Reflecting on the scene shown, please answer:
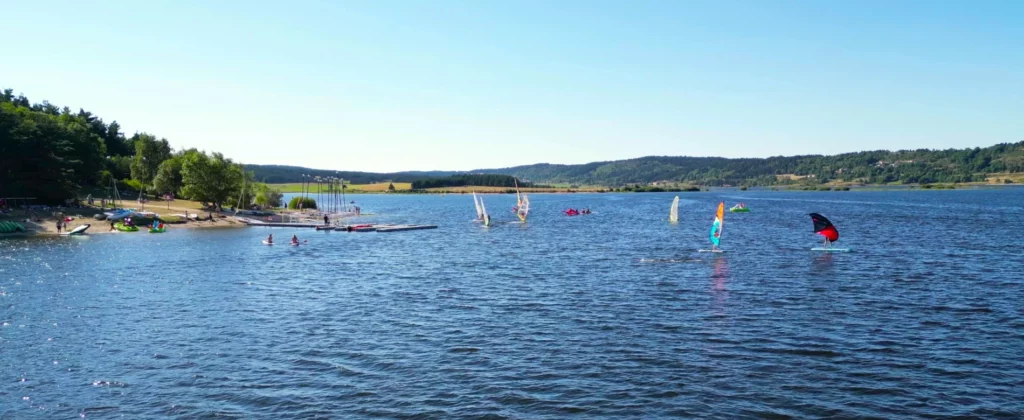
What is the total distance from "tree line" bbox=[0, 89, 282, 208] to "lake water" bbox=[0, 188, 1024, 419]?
45408 mm

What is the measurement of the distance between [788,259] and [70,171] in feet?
310

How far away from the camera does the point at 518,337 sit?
30.0 meters

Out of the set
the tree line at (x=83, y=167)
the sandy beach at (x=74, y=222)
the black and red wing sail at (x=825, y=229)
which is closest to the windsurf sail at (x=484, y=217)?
the sandy beach at (x=74, y=222)

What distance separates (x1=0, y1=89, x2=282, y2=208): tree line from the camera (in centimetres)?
9562

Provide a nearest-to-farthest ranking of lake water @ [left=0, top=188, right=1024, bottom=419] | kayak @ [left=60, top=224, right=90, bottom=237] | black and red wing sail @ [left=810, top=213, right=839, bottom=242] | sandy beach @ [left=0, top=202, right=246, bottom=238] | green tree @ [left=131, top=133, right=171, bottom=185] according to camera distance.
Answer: lake water @ [left=0, top=188, right=1024, bottom=419], black and red wing sail @ [left=810, top=213, right=839, bottom=242], kayak @ [left=60, top=224, right=90, bottom=237], sandy beach @ [left=0, top=202, right=246, bottom=238], green tree @ [left=131, top=133, right=171, bottom=185]

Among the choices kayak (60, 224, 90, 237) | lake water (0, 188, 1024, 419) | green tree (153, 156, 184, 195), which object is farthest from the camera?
green tree (153, 156, 184, 195)

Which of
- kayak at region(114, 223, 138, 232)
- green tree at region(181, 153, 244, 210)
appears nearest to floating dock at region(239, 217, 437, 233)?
green tree at region(181, 153, 244, 210)

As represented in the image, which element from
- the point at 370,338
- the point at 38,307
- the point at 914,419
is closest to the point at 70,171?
the point at 38,307

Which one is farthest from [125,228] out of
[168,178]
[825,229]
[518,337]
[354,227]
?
[825,229]

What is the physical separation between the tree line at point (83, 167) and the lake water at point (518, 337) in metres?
45.4

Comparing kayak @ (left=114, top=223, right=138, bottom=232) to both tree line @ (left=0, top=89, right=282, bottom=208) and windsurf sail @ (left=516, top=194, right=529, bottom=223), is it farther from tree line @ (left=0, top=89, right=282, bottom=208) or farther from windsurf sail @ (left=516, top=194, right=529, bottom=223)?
windsurf sail @ (left=516, top=194, right=529, bottom=223)

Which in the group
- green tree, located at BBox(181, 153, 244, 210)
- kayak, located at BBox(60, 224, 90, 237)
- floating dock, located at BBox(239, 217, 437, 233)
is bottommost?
floating dock, located at BBox(239, 217, 437, 233)

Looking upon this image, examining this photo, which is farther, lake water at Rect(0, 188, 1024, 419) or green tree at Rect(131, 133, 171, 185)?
green tree at Rect(131, 133, 171, 185)

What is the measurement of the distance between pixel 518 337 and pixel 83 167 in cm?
10320
